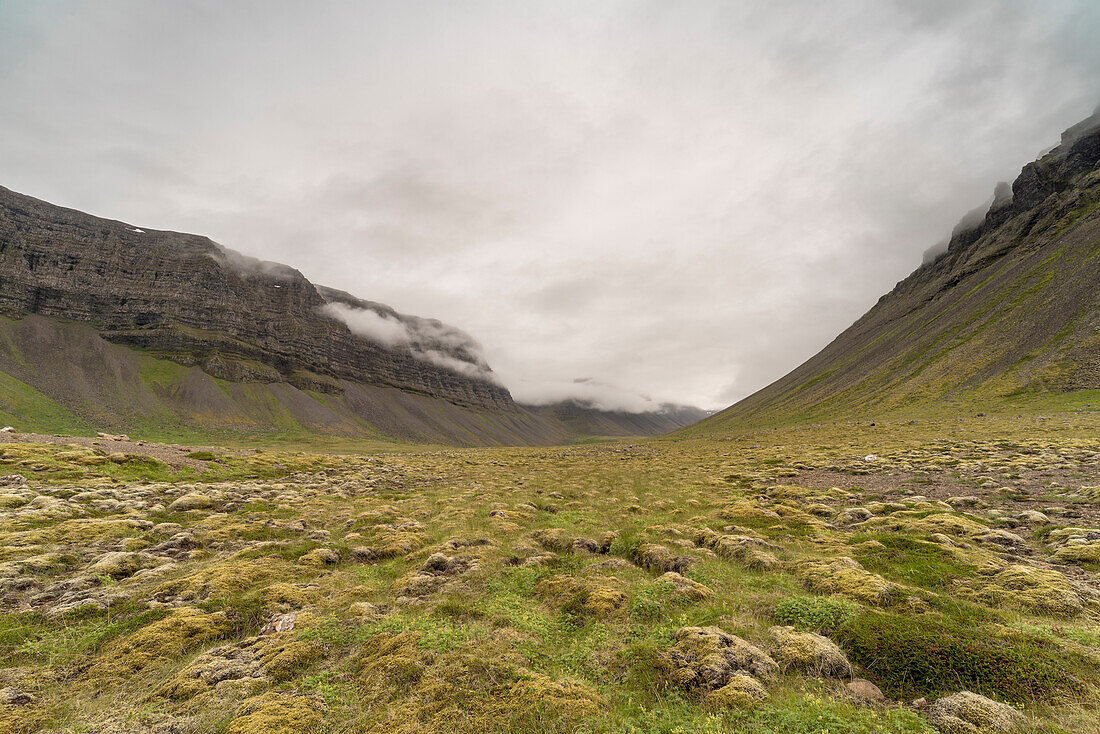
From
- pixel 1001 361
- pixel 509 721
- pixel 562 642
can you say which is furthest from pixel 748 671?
pixel 1001 361

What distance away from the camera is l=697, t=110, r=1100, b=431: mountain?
95125mm

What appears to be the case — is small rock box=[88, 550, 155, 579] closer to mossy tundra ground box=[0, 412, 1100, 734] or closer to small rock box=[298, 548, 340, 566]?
mossy tundra ground box=[0, 412, 1100, 734]

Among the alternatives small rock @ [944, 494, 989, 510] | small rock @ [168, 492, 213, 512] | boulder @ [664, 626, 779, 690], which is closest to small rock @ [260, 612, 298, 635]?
boulder @ [664, 626, 779, 690]

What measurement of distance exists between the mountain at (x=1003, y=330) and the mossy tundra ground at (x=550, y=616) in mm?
109159

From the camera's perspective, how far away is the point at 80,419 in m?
128

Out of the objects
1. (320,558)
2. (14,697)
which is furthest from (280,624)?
(320,558)

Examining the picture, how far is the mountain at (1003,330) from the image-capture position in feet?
312

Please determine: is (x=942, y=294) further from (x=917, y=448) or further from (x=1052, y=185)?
(x=917, y=448)

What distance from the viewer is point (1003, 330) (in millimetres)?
119562

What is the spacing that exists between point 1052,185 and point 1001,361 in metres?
179

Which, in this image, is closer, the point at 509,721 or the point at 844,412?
the point at 509,721

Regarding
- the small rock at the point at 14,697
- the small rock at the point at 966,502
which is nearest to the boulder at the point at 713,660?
the small rock at the point at 14,697

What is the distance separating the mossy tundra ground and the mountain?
358 feet

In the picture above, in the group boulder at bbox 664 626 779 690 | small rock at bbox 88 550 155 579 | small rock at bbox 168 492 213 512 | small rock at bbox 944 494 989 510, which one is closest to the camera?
boulder at bbox 664 626 779 690
